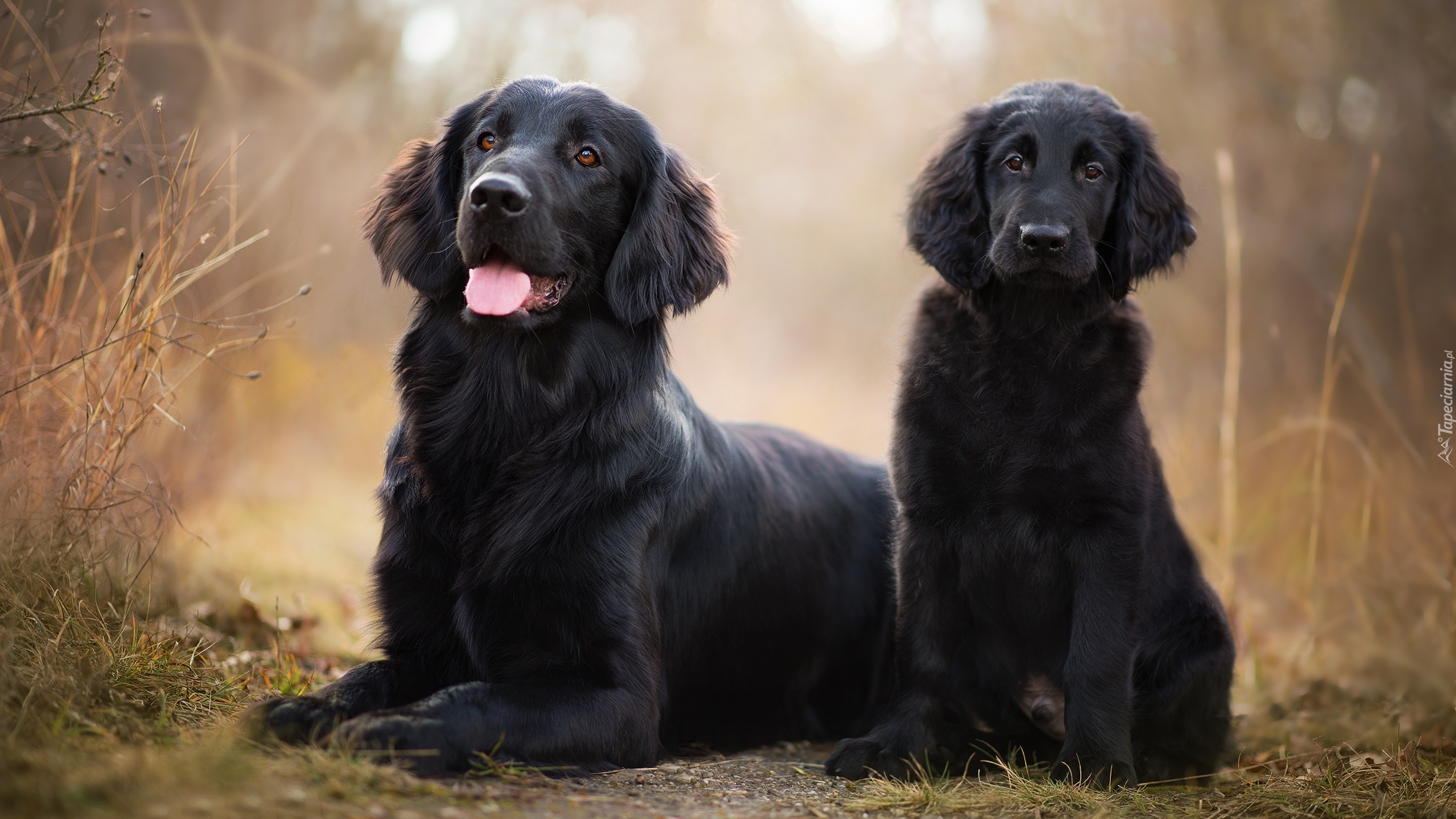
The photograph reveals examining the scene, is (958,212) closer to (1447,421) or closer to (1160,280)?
(1160,280)

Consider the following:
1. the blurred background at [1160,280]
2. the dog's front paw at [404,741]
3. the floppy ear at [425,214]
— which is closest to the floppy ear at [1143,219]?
the blurred background at [1160,280]

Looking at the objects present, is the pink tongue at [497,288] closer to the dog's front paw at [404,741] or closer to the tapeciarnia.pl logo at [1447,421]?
the dog's front paw at [404,741]

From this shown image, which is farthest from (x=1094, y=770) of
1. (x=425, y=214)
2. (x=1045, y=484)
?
(x=425, y=214)

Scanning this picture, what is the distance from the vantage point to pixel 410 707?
216 centimetres

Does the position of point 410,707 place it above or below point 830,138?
below

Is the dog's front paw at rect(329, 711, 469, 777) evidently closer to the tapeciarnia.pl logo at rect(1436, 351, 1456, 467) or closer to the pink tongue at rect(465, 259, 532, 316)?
the pink tongue at rect(465, 259, 532, 316)

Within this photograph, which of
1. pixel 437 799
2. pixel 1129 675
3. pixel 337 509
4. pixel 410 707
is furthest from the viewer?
pixel 337 509

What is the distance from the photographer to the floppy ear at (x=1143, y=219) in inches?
119

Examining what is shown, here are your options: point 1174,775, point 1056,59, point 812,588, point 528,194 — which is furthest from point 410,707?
point 1056,59

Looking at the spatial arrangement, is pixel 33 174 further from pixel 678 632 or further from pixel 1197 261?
pixel 1197 261

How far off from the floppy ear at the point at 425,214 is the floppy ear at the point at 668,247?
0.42 m

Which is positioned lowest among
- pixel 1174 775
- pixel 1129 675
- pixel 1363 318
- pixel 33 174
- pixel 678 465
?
pixel 1174 775

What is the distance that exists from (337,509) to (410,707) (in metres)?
3.91

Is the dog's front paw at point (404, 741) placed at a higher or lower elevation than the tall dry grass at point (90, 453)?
lower
